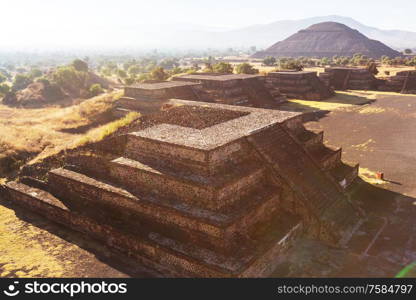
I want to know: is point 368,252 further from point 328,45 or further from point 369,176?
point 328,45

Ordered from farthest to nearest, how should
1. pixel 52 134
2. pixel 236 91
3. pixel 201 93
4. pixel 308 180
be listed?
1. pixel 236 91
2. pixel 201 93
3. pixel 52 134
4. pixel 308 180

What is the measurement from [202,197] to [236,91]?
62.8ft

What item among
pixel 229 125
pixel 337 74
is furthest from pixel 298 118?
pixel 337 74

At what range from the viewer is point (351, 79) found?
136 ft

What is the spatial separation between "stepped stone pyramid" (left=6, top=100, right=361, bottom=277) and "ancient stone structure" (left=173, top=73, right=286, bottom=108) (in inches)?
517

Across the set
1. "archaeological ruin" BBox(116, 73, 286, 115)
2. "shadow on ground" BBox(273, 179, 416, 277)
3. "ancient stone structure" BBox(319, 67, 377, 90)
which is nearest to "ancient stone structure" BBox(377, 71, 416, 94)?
"ancient stone structure" BBox(319, 67, 377, 90)

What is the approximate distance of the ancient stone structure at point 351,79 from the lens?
4084 cm

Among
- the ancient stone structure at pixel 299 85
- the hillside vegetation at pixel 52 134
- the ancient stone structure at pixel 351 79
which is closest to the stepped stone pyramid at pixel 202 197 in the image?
the hillside vegetation at pixel 52 134

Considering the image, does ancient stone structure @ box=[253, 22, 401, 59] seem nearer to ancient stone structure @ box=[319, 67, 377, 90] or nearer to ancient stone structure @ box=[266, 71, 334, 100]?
ancient stone structure @ box=[319, 67, 377, 90]

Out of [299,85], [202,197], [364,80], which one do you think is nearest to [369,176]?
[202,197]

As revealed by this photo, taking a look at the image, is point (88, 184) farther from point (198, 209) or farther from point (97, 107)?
point (97, 107)

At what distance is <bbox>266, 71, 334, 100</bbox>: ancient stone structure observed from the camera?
33278 millimetres

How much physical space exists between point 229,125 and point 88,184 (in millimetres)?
4755

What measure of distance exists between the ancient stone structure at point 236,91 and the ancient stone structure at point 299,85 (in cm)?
499
